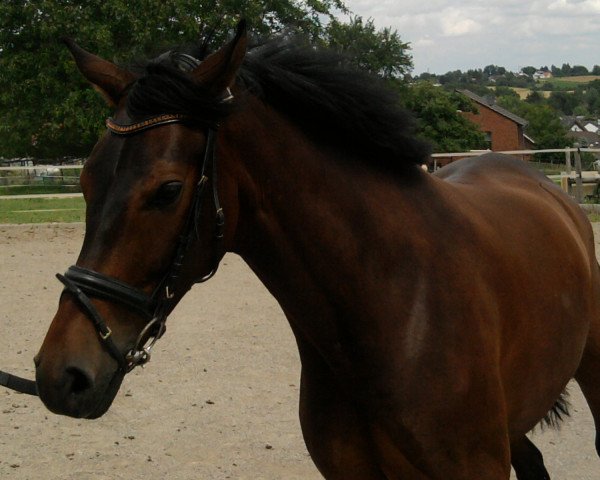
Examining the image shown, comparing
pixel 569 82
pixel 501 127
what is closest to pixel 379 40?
pixel 501 127

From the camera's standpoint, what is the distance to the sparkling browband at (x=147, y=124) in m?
1.95

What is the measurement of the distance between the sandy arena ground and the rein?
2.44 m

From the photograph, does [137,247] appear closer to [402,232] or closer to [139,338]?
[139,338]

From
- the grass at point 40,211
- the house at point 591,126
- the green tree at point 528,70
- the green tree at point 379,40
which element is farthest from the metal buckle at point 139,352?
the green tree at point 528,70

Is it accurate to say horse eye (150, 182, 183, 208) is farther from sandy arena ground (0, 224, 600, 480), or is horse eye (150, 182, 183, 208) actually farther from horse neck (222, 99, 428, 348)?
sandy arena ground (0, 224, 600, 480)

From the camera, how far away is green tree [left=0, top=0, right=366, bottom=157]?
25.0 meters

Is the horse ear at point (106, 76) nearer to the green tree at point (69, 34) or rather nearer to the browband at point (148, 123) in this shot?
the browband at point (148, 123)

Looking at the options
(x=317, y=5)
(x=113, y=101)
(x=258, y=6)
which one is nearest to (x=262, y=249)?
(x=113, y=101)

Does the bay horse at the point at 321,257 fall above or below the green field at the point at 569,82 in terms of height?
above

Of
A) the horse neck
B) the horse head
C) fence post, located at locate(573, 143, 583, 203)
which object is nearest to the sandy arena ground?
the horse neck

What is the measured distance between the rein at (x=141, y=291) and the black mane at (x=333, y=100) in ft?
0.60

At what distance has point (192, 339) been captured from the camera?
690 centimetres

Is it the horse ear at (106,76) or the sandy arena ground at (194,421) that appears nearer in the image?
the horse ear at (106,76)

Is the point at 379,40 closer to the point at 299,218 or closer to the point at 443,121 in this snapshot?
the point at 443,121
